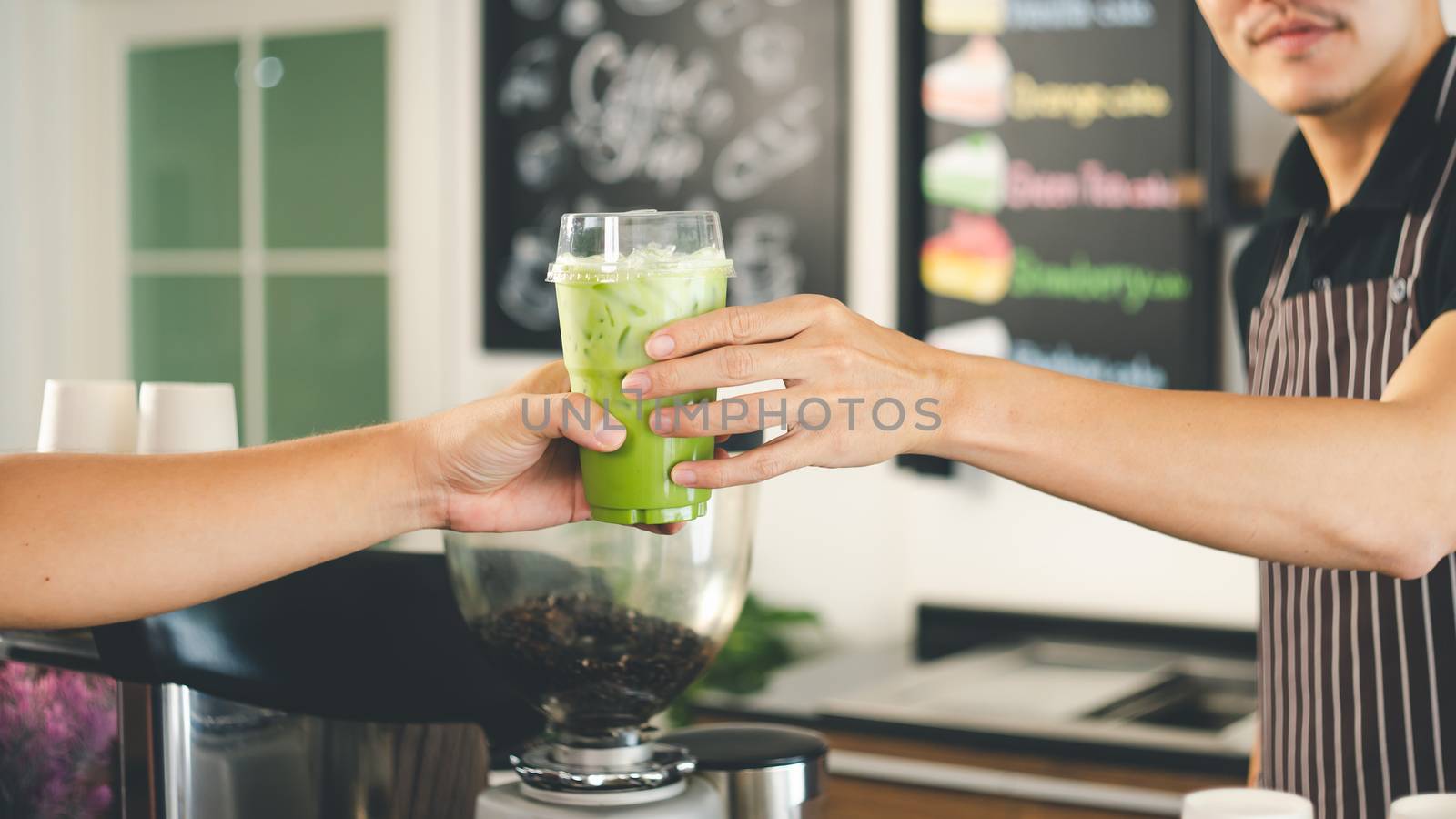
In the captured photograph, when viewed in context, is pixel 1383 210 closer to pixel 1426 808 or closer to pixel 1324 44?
pixel 1324 44

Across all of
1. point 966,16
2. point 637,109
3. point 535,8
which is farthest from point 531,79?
point 966,16

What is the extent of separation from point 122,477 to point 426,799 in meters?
0.45

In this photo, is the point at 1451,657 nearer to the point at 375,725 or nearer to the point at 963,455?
the point at 963,455

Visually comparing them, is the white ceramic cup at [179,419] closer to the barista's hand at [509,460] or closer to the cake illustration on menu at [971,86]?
the barista's hand at [509,460]

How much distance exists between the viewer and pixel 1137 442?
978mm

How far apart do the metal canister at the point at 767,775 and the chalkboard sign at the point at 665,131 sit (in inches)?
74.3

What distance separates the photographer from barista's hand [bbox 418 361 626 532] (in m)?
0.95

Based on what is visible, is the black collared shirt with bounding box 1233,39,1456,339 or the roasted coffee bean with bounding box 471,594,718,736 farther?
the black collared shirt with bounding box 1233,39,1456,339

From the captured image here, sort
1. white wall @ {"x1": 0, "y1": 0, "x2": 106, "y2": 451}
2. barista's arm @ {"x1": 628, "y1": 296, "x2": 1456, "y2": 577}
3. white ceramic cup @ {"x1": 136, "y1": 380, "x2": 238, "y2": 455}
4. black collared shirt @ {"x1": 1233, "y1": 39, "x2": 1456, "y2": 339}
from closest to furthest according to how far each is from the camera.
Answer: barista's arm @ {"x1": 628, "y1": 296, "x2": 1456, "y2": 577} < white ceramic cup @ {"x1": 136, "y1": 380, "x2": 238, "y2": 455} < black collared shirt @ {"x1": 1233, "y1": 39, "x2": 1456, "y2": 339} < white wall @ {"x1": 0, "y1": 0, "x2": 106, "y2": 451}

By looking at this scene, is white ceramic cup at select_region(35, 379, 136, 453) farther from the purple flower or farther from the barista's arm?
the barista's arm

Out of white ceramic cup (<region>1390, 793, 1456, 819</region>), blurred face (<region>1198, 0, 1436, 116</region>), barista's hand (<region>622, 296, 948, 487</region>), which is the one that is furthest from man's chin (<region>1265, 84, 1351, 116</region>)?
white ceramic cup (<region>1390, 793, 1456, 819</region>)

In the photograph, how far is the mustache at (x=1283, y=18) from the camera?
4.64ft

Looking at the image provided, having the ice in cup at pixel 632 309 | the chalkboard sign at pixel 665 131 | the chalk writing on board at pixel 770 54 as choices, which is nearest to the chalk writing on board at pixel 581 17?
the chalkboard sign at pixel 665 131

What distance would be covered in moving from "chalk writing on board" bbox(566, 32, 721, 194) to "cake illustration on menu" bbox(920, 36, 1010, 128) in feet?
1.72
